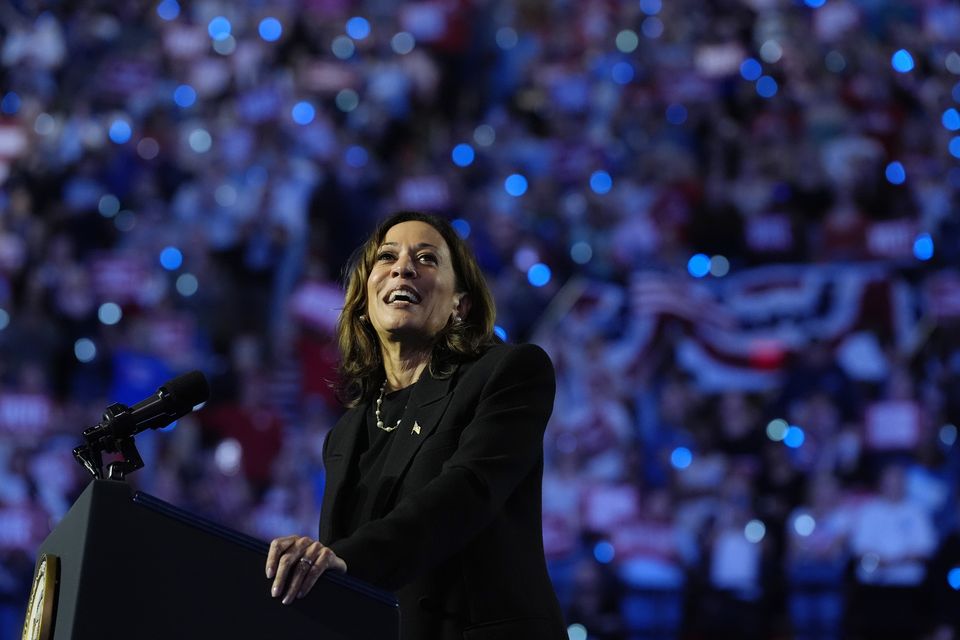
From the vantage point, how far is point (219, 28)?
8.19m

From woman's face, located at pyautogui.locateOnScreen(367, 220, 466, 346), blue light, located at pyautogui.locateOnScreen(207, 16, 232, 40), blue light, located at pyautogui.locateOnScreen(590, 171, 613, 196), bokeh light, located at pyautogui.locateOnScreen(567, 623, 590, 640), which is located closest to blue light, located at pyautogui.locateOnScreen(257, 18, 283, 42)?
blue light, located at pyautogui.locateOnScreen(207, 16, 232, 40)

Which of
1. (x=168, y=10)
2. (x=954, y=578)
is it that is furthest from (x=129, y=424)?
(x=168, y=10)

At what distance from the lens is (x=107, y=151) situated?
293 inches

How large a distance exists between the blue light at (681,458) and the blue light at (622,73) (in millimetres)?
2420

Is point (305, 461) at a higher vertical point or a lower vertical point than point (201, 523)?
higher

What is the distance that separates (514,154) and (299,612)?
616cm

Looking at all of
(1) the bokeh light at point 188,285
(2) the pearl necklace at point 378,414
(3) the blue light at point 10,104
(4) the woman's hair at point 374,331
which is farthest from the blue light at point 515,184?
(2) the pearl necklace at point 378,414

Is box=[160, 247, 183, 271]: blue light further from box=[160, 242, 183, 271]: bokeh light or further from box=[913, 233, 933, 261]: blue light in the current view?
box=[913, 233, 933, 261]: blue light

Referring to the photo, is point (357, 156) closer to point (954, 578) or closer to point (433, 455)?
point (954, 578)

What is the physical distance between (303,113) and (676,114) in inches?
A: 83.5

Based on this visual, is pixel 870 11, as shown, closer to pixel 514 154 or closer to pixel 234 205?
pixel 514 154

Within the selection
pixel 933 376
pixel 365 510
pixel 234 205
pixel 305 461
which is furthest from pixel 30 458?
pixel 365 510

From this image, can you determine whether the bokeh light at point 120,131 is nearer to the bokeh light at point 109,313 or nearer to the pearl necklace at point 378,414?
the bokeh light at point 109,313

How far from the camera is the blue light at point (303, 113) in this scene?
298 inches
